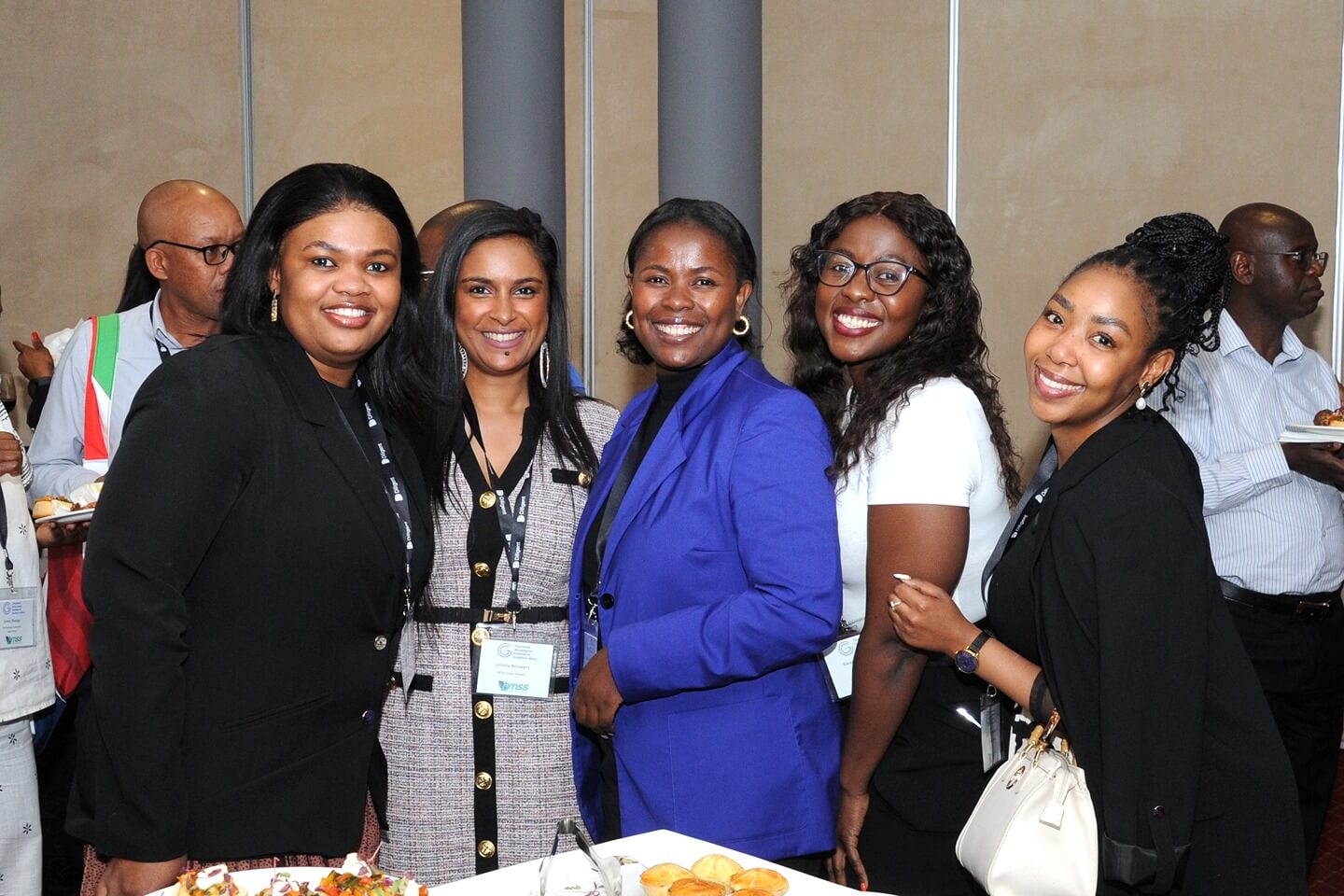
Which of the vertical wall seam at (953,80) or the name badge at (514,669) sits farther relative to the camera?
the vertical wall seam at (953,80)

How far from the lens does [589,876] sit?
1.69 m

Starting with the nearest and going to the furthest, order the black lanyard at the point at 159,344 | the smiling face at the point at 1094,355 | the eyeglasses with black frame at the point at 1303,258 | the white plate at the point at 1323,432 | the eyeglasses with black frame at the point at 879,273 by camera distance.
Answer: the smiling face at the point at 1094,355 < the eyeglasses with black frame at the point at 879,273 < the white plate at the point at 1323,432 < the black lanyard at the point at 159,344 < the eyeglasses with black frame at the point at 1303,258

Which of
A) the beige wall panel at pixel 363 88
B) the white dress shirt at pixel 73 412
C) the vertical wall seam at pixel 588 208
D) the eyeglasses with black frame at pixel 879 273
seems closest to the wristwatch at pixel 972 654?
the eyeglasses with black frame at pixel 879 273

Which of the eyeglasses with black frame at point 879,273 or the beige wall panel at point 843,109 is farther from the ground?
the beige wall panel at point 843,109

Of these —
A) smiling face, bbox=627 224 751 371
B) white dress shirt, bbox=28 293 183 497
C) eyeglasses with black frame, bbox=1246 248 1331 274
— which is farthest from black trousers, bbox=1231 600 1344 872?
white dress shirt, bbox=28 293 183 497

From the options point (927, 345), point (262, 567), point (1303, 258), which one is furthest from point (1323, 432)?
point (262, 567)

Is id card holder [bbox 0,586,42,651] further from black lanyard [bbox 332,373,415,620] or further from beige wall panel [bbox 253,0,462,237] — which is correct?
beige wall panel [bbox 253,0,462,237]

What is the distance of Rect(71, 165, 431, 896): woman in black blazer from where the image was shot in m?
1.79

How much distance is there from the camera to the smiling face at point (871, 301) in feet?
8.11

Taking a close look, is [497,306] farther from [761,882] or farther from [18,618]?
[18,618]

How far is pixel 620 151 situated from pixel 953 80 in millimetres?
1634

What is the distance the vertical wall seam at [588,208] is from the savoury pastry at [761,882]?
467 centimetres

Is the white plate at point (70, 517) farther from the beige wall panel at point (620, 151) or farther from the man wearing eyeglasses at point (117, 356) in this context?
the beige wall panel at point (620, 151)

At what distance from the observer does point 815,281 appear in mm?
2639
